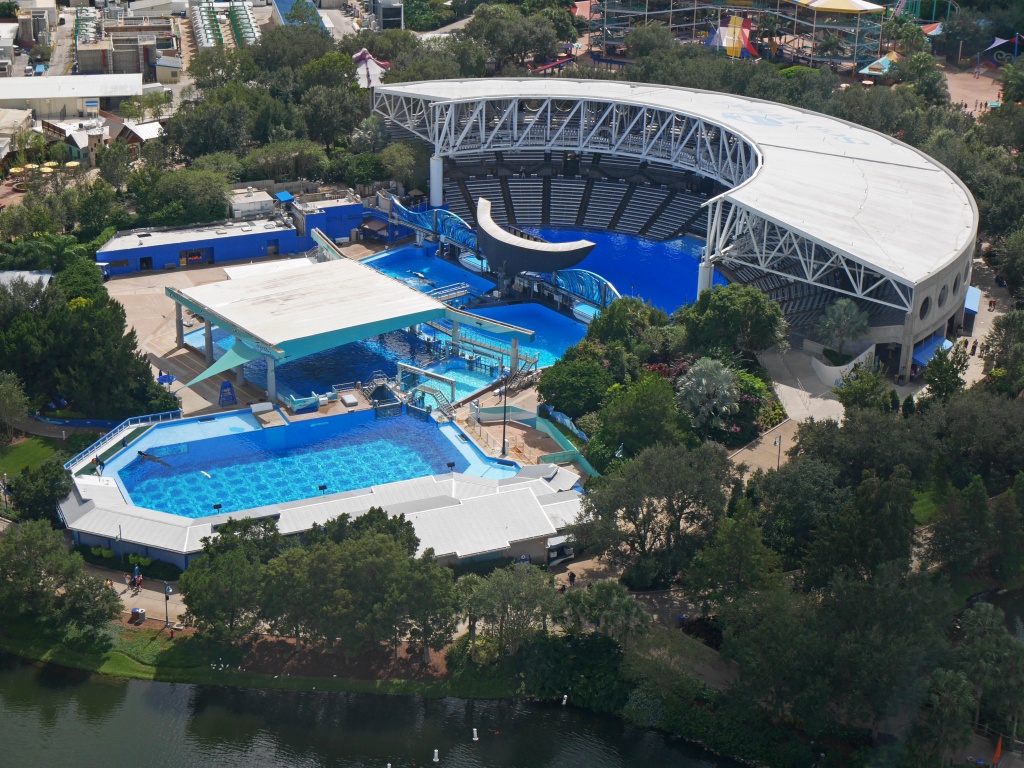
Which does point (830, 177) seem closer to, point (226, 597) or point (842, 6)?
point (226, 597)

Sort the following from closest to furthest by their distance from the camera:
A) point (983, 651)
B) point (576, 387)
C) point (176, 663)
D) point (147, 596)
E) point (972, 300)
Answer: point (983, 651) → point (176, 663) → point (147, 596) → point (576, 387) → point (972, 300)

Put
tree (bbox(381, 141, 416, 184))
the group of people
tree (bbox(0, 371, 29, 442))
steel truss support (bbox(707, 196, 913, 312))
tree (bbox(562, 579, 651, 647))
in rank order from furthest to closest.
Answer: tree (bbox(381, 141, 416, 184)), steel truss support (bbox(707, 196, 913, 312)), tree (bbox(0, 371, 29, 442)), the group of people, tree (bbox(562, 579, 651, 647))

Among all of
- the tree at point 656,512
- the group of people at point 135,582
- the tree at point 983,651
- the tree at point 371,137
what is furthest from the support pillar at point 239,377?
the tree at point 983,651

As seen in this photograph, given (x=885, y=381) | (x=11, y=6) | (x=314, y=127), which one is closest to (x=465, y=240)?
(x=314, y=127)

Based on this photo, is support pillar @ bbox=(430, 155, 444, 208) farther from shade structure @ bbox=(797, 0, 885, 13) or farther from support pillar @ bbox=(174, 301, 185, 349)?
shade structure @ bbox=(797, 0, 885, 13)

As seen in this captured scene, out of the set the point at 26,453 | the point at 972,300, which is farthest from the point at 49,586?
the point at 972,300

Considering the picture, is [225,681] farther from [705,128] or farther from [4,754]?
[705,128]

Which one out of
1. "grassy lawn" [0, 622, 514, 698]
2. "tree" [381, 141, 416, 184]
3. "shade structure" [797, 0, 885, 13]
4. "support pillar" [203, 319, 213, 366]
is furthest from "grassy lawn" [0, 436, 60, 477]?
"shade structure" [797, 0, 885, 13]
